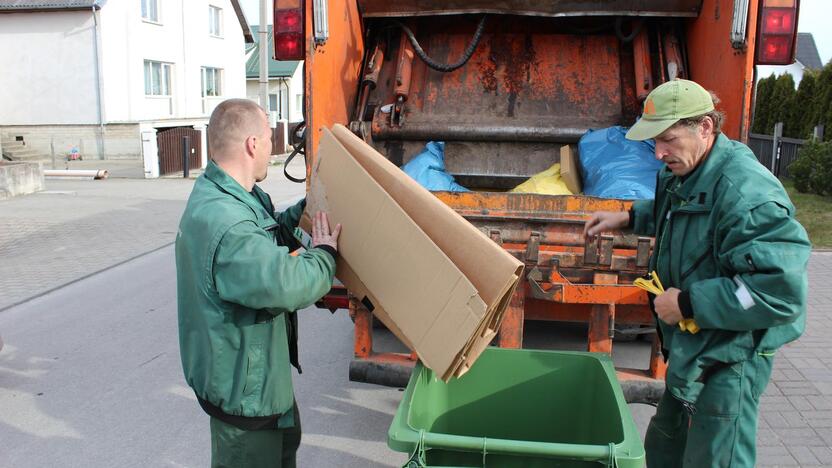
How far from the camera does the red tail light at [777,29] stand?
366cm

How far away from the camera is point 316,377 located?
4391 mm

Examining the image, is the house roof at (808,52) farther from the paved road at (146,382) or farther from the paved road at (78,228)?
the paved road at (146,382)

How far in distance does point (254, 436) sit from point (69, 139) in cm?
2043

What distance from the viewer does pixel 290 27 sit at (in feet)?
13.5

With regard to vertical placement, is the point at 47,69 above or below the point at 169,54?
below

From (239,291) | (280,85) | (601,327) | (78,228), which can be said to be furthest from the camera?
(280,85)

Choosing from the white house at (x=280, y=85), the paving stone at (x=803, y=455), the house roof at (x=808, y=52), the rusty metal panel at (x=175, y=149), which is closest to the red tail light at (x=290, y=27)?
the paving stone at (x=803, y=455)

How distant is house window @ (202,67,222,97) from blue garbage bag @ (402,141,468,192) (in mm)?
21836

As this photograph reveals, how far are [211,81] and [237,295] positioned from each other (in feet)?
82.3

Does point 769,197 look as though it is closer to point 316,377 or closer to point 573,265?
point 573,265

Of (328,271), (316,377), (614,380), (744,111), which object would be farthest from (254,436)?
(744,111)

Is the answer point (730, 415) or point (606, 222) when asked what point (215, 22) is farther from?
point (730, 415)

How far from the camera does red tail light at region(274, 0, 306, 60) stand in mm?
4074

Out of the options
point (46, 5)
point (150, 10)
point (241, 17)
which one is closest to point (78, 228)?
point (46, 5)
